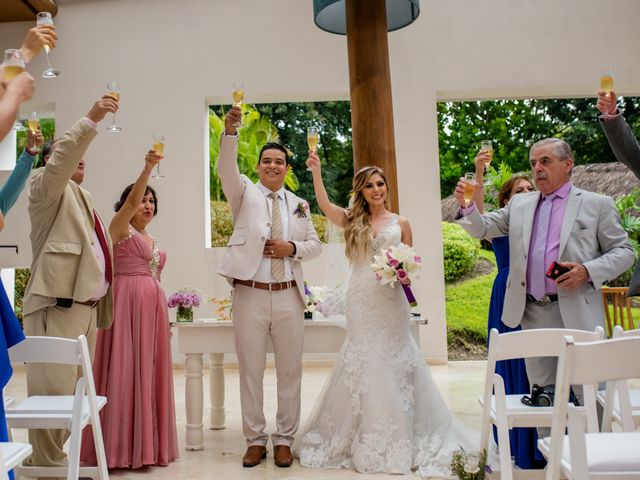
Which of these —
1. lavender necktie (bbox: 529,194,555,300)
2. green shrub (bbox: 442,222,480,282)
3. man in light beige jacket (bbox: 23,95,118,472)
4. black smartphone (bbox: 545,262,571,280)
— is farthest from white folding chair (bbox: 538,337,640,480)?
green shrub (bbox: 442,222,480,282)

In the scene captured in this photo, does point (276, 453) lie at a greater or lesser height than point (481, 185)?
lesser

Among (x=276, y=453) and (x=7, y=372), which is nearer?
(x=7, y=372)

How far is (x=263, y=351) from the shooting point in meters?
3.91

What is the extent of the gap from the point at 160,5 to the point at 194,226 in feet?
9.55

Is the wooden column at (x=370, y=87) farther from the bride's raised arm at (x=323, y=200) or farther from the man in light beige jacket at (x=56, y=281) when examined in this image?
the man in light beige jacket at (x=56, y=281)

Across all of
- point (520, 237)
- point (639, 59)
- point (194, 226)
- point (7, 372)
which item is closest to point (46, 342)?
point (7, 372)

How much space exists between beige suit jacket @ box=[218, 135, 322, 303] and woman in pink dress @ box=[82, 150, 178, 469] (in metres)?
0.44

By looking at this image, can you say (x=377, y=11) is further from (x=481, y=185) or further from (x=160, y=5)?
(x=160, y=5)

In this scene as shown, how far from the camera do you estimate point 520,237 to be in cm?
349

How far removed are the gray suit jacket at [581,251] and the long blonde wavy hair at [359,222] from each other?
88 centimetres

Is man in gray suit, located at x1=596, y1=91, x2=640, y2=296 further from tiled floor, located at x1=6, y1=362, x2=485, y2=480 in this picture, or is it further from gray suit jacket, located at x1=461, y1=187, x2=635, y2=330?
tiled floor, located at x1=6, y1=362, x2=485, y2=480

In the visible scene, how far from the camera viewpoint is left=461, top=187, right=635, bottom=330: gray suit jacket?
3.21 m

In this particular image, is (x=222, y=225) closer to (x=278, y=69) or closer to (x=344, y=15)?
(x=278, y=69)

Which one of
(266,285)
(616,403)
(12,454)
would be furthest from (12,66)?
(616,403)
